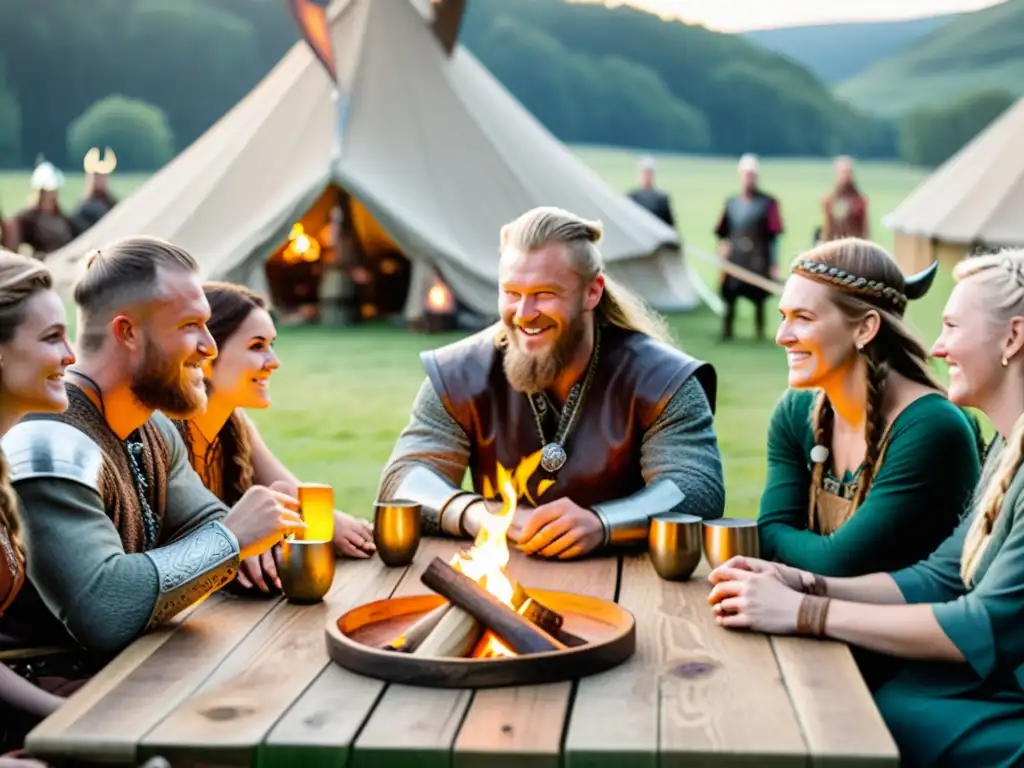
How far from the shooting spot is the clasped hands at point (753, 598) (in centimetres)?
236

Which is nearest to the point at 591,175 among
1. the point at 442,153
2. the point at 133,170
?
the point at 442,153

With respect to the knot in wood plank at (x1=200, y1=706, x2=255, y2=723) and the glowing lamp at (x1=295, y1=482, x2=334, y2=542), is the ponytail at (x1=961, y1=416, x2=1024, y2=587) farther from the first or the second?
the knot in wood plank at (x1=200, y1=706, x2=255, y2=723)

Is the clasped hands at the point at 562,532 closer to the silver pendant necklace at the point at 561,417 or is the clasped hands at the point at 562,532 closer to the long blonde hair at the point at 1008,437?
the silver pendant necklace at the point at 561,417

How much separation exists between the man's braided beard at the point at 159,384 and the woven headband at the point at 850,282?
54.8 inches

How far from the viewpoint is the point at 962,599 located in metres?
2.36

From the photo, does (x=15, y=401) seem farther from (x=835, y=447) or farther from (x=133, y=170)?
(x=133, y=170)

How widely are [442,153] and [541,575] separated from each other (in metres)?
10.7

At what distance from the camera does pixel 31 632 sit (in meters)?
2.44

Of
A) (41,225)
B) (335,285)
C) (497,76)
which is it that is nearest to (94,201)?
(41,225)

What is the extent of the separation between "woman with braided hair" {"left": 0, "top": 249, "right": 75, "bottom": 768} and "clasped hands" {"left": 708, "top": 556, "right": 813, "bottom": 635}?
1.15 metres

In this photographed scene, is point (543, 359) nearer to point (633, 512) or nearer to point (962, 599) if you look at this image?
point (633, 512)

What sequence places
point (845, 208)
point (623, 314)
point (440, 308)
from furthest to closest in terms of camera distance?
point (845, 208), point (440, 308), point (623, 314)

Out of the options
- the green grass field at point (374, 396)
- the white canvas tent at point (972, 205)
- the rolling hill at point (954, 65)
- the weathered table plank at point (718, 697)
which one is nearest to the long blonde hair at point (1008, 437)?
the weathered table plank at point (718, 697)

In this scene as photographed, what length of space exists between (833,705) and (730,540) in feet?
2.16
